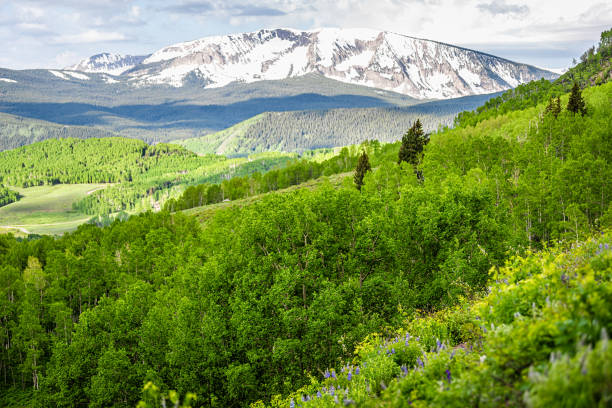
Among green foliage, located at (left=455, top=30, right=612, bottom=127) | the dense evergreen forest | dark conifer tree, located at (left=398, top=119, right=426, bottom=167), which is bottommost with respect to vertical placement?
the dense evergreen forest

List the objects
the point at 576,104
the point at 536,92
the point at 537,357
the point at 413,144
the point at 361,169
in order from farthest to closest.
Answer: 1. the point at 536,92
2. the point at 413,144
3. the point at 361,169
4. the point at 576,104
5. the point at 537,357

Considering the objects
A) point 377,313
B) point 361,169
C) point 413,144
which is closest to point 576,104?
point 413,144

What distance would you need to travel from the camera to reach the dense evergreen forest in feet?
22.3

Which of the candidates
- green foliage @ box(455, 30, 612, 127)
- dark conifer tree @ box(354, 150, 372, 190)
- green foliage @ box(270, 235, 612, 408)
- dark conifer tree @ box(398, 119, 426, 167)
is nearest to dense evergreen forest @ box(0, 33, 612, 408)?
green foliage @ box(270, 235, 612, 408)

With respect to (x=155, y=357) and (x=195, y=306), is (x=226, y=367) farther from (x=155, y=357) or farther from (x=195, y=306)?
(x=155, y=357)

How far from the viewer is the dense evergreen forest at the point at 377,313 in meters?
6.79

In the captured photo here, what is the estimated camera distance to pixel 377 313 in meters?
26.5

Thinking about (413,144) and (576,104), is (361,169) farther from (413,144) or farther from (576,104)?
(576,104)

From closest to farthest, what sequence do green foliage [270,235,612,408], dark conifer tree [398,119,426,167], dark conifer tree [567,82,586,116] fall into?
green foliage [270,235,612,408], dark conifer tree [567,82,586,116], dark conifer tree [398,119,426,167]

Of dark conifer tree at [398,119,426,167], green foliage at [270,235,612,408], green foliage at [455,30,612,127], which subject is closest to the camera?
green foliage at [270,235,612,408]

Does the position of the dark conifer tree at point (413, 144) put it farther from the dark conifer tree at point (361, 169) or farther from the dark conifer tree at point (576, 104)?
the dark conifer tree at point (576, 104)

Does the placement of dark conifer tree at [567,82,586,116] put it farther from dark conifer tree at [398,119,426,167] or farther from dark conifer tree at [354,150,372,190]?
dark conifer tree at [354,150,372,190]

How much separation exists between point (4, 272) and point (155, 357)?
55989 millimetres

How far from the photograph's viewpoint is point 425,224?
29.6 metres
